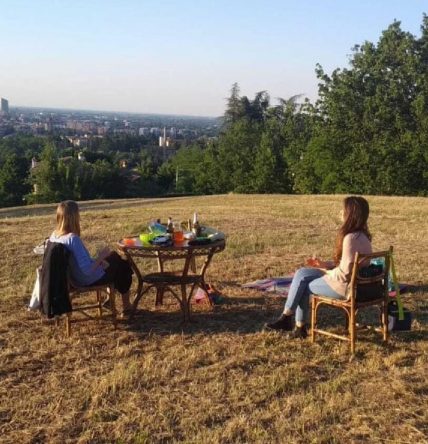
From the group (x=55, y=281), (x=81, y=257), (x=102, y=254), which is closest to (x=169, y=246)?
(x=102, y=254)

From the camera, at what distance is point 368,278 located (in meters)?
4.94

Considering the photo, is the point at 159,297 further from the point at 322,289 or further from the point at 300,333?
the point at 322,289

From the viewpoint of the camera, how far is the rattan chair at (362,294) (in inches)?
191

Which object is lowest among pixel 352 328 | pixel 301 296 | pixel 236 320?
pixel 236 320

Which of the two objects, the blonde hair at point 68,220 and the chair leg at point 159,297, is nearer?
the blonde hair at point 68,220

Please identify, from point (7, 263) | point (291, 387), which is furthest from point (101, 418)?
point (7, 263)

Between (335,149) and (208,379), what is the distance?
1429 inches

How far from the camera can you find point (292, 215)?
48.7ft

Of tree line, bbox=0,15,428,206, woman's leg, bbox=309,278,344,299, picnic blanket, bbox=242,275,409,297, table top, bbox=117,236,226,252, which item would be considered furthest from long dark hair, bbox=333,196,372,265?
tree line, bbox=0,15,428,206

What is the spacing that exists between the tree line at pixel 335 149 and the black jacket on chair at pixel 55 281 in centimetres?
3179

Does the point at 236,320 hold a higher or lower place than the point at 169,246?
lower

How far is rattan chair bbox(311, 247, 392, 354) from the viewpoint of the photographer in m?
4.84

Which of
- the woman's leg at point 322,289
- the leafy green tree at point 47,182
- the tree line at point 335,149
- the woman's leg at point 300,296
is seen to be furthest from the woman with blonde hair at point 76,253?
the leafy green tree at point 47,182

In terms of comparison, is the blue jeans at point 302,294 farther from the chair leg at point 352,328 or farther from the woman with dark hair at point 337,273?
the chair leg at point 352,328
